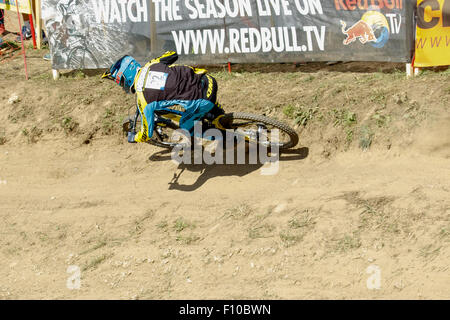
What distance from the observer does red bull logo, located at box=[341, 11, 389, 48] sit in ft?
33.4

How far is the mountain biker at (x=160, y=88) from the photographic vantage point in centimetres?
789

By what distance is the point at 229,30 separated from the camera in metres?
11.0

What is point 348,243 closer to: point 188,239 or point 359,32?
point 188,239

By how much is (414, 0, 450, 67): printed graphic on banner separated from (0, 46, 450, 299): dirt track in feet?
1.66

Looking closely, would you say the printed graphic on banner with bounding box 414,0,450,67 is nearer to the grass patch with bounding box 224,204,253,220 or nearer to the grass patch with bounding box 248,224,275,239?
the grass patch with bounding box 224,204,253,220

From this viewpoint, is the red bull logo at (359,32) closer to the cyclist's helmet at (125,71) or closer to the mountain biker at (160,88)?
the mountain biker at (160,88)

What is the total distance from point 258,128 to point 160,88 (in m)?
1.65

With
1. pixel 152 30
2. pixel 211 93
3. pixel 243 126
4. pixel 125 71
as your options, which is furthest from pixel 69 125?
pixel 243 126

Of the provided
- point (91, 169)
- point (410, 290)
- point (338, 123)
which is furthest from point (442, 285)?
point (91, 169)

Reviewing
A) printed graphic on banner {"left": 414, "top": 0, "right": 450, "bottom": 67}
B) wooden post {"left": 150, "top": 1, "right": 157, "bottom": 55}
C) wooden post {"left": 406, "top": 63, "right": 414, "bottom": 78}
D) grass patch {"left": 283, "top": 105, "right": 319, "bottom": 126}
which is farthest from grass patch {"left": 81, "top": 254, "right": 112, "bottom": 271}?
printed graphic on banner {"left": 414, "top": 0, "right": 450, "bottom": 67}

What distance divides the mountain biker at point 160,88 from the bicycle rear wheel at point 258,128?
0.42 metres

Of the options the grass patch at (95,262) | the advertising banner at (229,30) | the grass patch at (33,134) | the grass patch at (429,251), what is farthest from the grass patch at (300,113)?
the grass patch at (33,134)
